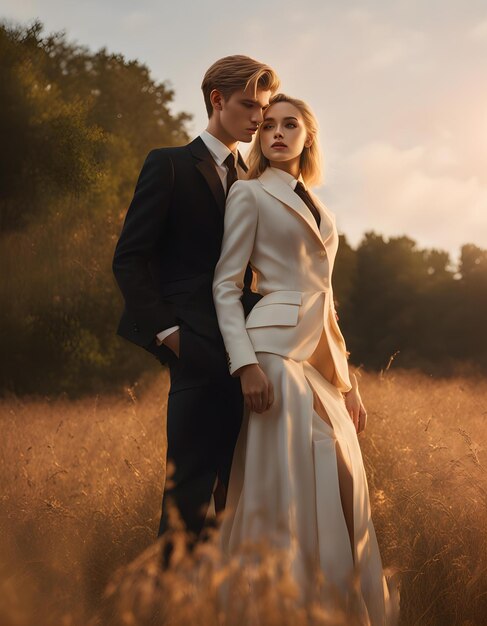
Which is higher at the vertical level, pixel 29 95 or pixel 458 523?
pixel 29 95

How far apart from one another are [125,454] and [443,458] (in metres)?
2.11

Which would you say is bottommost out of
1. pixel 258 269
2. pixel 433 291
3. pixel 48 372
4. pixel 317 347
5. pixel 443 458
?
pixel 48 372

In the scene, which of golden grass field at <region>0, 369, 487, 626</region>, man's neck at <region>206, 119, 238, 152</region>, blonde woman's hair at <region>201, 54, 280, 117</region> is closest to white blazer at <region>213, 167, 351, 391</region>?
man's neck at <region>206, 119, 238, 152</region>

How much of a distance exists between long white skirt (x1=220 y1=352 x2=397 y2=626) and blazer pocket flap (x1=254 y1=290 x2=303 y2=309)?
211 mm

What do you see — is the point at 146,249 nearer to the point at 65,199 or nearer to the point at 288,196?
the point at 288,196

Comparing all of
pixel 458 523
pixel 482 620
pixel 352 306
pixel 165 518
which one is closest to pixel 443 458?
pixel 458 523

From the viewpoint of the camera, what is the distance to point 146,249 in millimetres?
2961

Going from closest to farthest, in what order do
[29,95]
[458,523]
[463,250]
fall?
[458,523], [29,95], [463,250]

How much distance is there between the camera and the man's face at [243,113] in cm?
306

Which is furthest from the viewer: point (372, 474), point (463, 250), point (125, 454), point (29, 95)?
point (463, 250)

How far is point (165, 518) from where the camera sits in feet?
9.75

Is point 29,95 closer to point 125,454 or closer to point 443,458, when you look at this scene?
point 125,454

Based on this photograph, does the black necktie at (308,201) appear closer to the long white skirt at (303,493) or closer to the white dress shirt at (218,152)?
the white dress shirt at (218,152)

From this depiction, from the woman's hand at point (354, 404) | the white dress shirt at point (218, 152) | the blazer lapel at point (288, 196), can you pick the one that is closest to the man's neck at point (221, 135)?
the white dress shirt at point (218, 152)
